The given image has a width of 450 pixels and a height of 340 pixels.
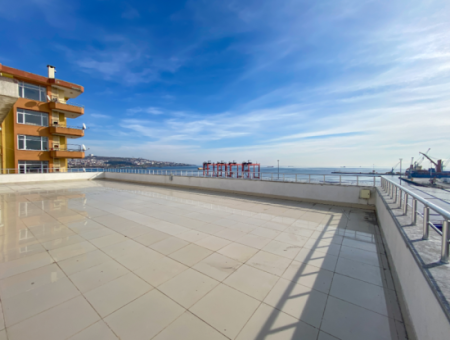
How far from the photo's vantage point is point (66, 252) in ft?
11.9

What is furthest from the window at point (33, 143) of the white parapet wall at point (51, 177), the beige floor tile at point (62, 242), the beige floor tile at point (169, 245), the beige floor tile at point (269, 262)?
the beige floor tile at point (269, 262)

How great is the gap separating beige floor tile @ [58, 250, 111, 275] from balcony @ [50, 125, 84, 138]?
22053 millimetres

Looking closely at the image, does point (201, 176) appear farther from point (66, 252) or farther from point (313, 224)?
point (66, 252)

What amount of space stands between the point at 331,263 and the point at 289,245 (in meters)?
0.84

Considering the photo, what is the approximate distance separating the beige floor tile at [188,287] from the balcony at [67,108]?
2421cm

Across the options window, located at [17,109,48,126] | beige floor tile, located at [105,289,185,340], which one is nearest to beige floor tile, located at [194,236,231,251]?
beige floor tile, located at [105,289,185,340]

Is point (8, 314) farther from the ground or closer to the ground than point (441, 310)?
closer to the ground

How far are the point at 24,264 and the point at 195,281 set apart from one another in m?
2.98

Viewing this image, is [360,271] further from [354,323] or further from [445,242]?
[445,242]

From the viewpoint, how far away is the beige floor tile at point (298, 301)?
7.02ft

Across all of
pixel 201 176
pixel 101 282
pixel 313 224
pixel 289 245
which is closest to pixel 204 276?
pixel 101 282

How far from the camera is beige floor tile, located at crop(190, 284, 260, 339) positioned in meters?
2.01

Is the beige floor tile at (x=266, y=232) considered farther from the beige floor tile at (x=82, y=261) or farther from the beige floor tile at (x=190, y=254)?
the beige floor tile at (x=82, y=261)

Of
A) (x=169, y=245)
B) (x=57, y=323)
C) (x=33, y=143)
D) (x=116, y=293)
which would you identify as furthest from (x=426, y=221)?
(x=33, y=143)
